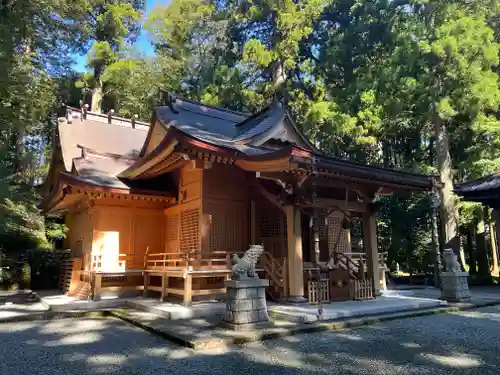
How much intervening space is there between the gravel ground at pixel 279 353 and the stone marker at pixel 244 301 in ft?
2.66

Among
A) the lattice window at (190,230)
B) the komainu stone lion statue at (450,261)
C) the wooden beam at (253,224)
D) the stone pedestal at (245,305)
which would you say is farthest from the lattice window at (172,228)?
the komainu stone lion statue at (450,261)

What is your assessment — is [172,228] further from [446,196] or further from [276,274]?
[446,196]

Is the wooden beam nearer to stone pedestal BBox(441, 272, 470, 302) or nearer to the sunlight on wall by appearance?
the sunlight on wall

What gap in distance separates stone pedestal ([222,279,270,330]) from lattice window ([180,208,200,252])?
10.8 ft

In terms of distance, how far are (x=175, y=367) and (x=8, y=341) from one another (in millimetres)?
3273

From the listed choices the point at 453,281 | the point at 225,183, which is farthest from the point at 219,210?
the point at 453,281

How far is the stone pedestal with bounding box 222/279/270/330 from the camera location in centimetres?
619

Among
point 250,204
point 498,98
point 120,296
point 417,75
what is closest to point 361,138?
point 417,75

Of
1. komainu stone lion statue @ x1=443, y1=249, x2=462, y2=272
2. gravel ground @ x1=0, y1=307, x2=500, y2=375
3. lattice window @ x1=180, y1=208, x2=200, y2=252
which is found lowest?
gravel ground @ x1=0, y1=307, x2=500, y2=375

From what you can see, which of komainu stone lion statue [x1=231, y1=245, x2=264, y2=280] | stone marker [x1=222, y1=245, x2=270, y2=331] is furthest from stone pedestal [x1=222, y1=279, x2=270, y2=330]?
komainu stone lion statue [x1=231, y1=245, x2=264, y2=280]

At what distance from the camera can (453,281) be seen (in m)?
9.36

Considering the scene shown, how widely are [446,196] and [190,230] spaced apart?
954cm

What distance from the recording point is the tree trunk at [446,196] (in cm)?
1373

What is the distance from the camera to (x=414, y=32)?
14.3m
